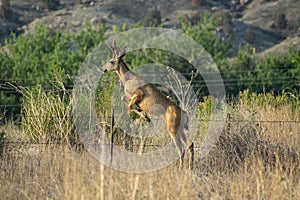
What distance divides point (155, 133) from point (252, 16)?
59739 millimetres

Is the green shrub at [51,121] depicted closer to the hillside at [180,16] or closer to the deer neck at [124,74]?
the deer neck at [124,74]

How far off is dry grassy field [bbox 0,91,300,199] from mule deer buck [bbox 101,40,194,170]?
Result: 57 centimetres

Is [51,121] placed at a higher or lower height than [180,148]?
higher

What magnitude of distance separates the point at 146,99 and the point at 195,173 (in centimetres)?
126

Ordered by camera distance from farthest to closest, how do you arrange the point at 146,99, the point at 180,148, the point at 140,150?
the point at 180,148 < the point at 146,99 < the point at 140,150

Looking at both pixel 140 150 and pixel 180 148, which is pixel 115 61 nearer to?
pixel 180 148

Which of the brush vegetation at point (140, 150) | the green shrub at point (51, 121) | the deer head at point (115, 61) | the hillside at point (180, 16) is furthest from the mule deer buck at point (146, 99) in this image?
the hillside at point (180, 16)

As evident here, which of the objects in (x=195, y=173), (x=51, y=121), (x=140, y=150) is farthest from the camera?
(x=51, y=121)

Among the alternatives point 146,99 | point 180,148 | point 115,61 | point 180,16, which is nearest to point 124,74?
point 115,61

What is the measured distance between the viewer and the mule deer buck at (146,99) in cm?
778

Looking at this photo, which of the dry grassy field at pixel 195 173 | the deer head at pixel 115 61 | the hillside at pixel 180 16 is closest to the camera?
the dry grassy field at pixel 195 173

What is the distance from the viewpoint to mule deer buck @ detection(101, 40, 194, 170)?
7781mm

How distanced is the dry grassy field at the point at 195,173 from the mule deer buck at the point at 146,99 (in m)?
0.57

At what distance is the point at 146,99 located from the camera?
7.80m
